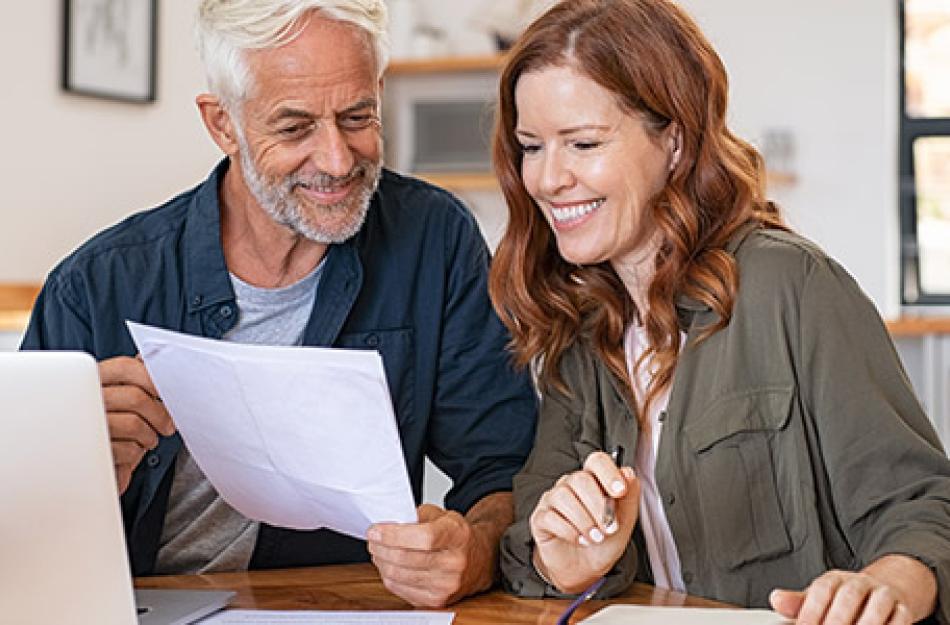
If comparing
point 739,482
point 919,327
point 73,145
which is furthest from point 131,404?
point 919,327

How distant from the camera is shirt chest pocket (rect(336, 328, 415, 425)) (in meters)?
2.09

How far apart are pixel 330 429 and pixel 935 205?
4169mm

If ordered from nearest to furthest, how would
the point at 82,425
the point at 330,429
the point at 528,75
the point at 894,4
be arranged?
the point at 82,425
the point at 330,429
the point at 528,75
the point at 894,4

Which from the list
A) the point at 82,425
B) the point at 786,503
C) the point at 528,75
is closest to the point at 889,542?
the point at 786,503

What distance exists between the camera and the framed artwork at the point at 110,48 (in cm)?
364

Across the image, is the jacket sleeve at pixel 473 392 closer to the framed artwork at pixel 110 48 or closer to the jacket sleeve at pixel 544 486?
the jacket sleeve at pixel 544 486

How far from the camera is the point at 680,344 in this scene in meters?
1.83

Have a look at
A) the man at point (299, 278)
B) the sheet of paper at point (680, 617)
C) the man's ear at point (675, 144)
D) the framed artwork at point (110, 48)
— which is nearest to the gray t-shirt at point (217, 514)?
the man at point (299, 278)

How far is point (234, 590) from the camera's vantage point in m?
1.73

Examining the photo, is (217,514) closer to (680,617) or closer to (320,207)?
(320,207)

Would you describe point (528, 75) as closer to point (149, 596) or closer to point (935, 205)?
point (149, 596)

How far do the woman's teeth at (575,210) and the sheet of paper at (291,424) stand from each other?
0.43 m

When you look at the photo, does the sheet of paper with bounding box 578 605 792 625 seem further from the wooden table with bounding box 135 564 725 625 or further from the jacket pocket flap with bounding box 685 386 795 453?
the jacket pocket flap with bounding box 685 386 795 453

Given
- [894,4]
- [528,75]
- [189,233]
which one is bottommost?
[189,233]
